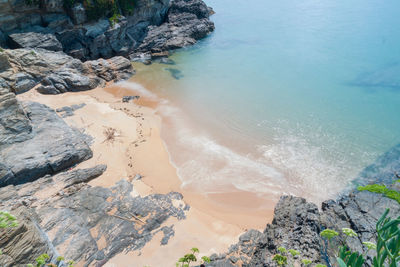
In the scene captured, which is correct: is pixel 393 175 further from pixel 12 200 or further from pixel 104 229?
pixel 12 200

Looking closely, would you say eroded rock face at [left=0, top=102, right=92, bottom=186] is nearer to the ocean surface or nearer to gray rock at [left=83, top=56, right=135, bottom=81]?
the ocean surface

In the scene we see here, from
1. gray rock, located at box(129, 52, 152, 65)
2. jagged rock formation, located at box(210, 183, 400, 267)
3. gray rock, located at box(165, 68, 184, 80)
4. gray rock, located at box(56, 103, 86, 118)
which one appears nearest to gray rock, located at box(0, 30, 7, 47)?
gray rock, located at box(56, 103, 86, 118)

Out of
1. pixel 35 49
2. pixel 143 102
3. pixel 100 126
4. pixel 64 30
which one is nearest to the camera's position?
pixel 100 126

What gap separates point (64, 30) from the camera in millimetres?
25891

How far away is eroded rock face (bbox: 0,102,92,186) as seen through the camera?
11359mm

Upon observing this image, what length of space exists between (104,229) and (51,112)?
864 centimetres

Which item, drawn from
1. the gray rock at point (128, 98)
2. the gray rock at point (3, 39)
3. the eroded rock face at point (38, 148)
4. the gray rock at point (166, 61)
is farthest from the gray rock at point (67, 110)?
the gray rock at point (166, 61)

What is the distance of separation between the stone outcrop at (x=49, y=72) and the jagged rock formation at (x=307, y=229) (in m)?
19.0

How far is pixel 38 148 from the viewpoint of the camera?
1246 cm

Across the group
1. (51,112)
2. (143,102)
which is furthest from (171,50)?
(51,112)

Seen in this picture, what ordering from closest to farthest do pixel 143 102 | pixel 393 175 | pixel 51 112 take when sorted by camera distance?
pixel 393 175
pixel 51 112
pixel 143 102

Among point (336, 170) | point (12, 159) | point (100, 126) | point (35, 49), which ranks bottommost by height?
point (336, 170)

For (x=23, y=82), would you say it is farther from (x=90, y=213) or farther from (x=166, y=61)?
(x=90, y=213)

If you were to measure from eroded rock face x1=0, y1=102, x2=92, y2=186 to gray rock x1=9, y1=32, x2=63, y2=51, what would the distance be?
38.5 feet
